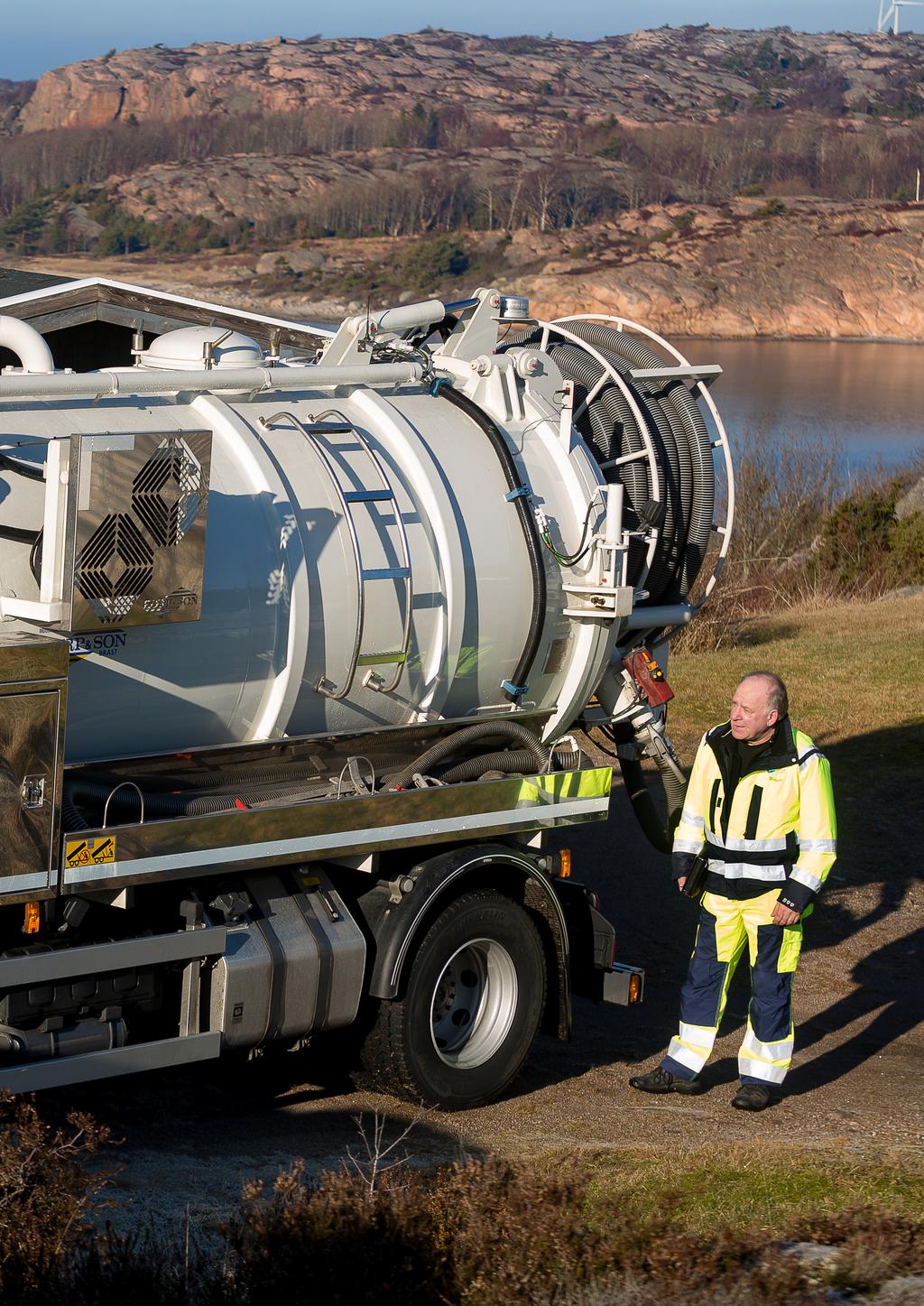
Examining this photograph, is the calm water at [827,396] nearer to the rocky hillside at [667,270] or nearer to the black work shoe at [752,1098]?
the rocky hillside at [667,270]

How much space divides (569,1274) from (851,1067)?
422 centimetres

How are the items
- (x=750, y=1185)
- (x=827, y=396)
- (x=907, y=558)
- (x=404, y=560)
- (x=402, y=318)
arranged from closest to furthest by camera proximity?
1. (x=750, y=1185)
2. (x=404, y=560)
3. (x=402, y=318)
4. (x=907, y=558)
5. (x=827, y=396)

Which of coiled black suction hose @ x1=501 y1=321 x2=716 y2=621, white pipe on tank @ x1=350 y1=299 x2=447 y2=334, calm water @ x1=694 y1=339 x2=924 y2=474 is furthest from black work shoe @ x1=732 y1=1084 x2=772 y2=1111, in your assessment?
calm water @ x1=694 y1=339 x2=924 y2=474

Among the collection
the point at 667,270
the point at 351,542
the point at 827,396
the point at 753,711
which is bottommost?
the point at 827,396

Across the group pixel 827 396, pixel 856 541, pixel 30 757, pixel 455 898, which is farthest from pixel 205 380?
pixel 827 396

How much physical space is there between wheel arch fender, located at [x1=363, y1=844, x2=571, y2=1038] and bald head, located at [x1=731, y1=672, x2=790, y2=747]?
1.13 m

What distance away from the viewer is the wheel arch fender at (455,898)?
284 inches

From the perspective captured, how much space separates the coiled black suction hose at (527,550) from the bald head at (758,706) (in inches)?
38.4

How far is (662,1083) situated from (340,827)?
224cm

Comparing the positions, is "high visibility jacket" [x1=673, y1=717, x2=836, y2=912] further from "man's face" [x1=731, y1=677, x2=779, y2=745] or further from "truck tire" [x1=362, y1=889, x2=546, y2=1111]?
"truck tire" [x1=362, y1=889, x2=546, y2=1111]

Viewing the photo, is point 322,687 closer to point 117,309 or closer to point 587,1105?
point 587,1105

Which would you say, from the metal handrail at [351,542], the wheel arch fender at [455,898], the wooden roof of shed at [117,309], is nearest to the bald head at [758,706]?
the wheel arch fender at [455,898]

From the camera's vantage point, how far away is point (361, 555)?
23.5 feet

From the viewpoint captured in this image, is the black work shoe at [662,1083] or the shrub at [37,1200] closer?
the shrub at [37,1200]
